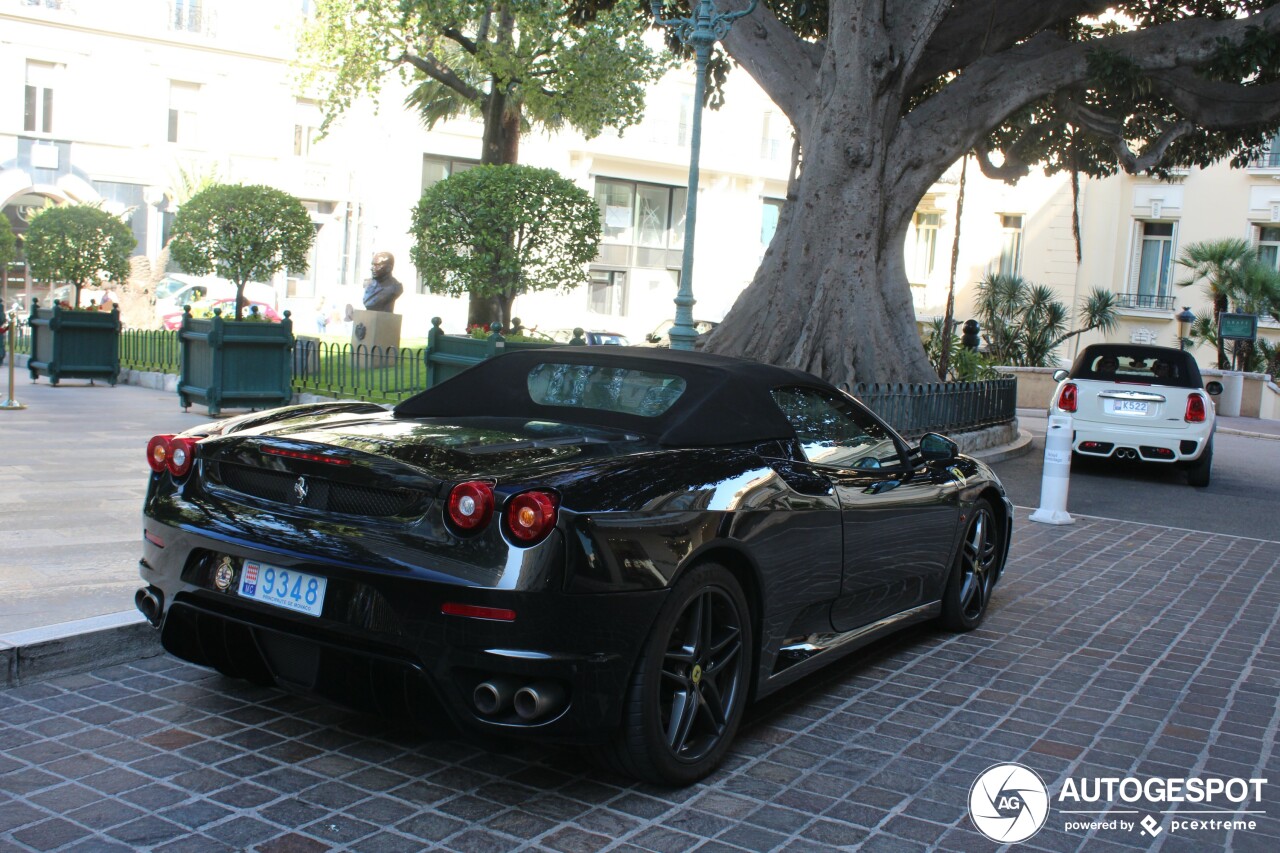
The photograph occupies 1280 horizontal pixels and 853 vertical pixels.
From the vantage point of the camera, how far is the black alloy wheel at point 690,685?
3.74 metres

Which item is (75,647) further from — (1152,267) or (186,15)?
(186,15)

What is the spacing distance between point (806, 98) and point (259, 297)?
22.0 metres

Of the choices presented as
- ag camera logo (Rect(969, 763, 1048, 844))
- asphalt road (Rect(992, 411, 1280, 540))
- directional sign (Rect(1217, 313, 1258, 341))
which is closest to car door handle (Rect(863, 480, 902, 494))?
ag camera logo (Rect(969, 763, 1048, 844))

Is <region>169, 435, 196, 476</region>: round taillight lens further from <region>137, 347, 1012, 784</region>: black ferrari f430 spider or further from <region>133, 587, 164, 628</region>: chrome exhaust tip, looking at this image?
<region>133, 587, 164, 628</region>: chrome exhaust tip

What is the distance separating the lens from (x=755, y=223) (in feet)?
152

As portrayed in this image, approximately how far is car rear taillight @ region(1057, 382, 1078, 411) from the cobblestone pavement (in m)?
7.03

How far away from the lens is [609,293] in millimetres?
44094

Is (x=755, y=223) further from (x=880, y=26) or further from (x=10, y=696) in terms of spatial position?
(x=10, y=696)

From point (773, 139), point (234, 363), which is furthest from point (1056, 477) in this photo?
point (773, 139)

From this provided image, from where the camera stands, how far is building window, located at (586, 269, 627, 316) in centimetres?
4359

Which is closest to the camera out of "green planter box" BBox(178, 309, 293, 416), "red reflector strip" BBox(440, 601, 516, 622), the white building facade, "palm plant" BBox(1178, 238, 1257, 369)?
"red reflector strip" BBox(440, 601, 516, 622)

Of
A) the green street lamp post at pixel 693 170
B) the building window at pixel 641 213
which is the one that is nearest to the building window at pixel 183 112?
the building window at pixel 641 213

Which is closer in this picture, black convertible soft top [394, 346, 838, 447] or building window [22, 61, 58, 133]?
black convertible soft top [394, 346, 838, 447]

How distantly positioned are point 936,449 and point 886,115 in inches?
351
